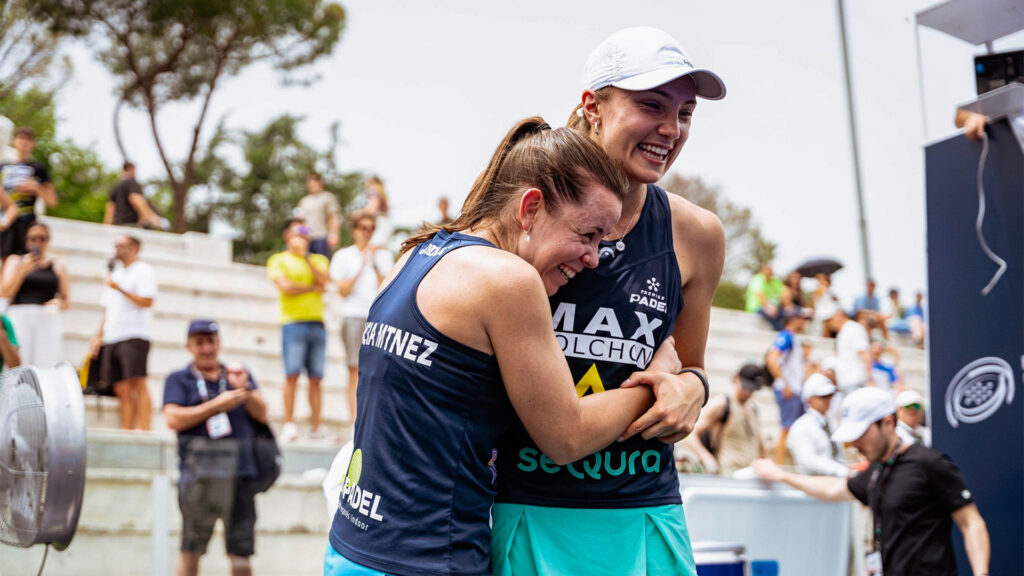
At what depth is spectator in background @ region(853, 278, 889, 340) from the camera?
49.2 feet

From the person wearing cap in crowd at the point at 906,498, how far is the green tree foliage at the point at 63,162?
95.2ft

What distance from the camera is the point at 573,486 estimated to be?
2.38 m

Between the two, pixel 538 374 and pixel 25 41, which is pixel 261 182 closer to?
pixel 25 41

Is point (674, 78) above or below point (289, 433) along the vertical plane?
above

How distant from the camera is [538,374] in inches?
82.1

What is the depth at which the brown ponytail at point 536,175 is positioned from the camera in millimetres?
2209

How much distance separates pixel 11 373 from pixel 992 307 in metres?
4.34

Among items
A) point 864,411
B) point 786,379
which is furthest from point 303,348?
point 864,411

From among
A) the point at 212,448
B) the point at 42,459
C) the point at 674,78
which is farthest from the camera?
the point at 212,448

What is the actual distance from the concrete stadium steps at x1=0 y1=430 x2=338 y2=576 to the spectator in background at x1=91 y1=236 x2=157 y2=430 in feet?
9.10

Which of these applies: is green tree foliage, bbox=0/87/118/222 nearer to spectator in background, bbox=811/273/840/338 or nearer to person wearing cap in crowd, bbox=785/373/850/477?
spectator in background, bbox=811/273/840/338

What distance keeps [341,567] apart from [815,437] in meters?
7.06

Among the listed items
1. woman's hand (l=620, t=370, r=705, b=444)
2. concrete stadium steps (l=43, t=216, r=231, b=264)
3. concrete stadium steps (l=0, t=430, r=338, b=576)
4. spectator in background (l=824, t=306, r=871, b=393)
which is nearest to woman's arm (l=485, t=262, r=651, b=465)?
woman's hand (l=620, t=370, r=705, b=444)

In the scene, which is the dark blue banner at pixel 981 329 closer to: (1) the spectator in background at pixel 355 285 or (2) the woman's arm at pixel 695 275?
(2) the woman's arm at pixel 695 275
